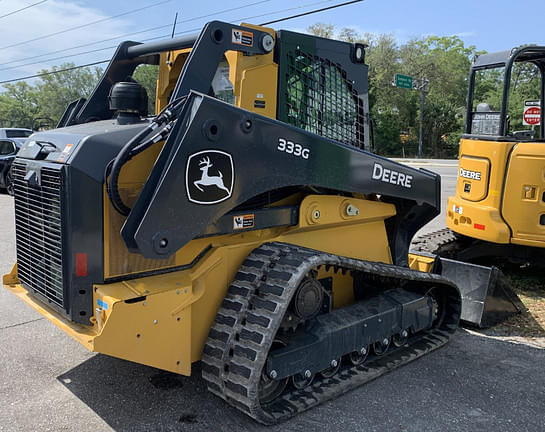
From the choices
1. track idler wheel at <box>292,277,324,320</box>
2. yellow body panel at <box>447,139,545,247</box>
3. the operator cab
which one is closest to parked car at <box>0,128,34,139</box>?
the operator cab

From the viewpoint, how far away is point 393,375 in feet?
13.5

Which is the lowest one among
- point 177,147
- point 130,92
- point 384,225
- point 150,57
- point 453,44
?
point 384,225

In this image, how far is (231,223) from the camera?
3486 millimetres

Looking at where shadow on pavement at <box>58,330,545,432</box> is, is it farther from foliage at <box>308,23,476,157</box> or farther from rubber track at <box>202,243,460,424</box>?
foliage at <box>308,23,476,157</box>

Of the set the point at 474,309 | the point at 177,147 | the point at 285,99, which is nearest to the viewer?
the point at 177,147

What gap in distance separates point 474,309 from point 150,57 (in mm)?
3795

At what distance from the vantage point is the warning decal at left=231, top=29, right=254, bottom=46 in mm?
3637

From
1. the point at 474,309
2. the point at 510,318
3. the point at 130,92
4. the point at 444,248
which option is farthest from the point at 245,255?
the point at 444,248

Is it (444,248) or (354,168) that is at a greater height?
(354,168)

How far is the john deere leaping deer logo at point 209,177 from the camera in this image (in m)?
2.97

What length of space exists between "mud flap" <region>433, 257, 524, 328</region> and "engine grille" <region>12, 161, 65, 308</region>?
3.65 meters

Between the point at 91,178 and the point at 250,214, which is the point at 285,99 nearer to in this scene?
the point at 250,214

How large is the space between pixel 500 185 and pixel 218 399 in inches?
159

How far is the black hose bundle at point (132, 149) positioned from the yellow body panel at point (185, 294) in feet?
1.71
